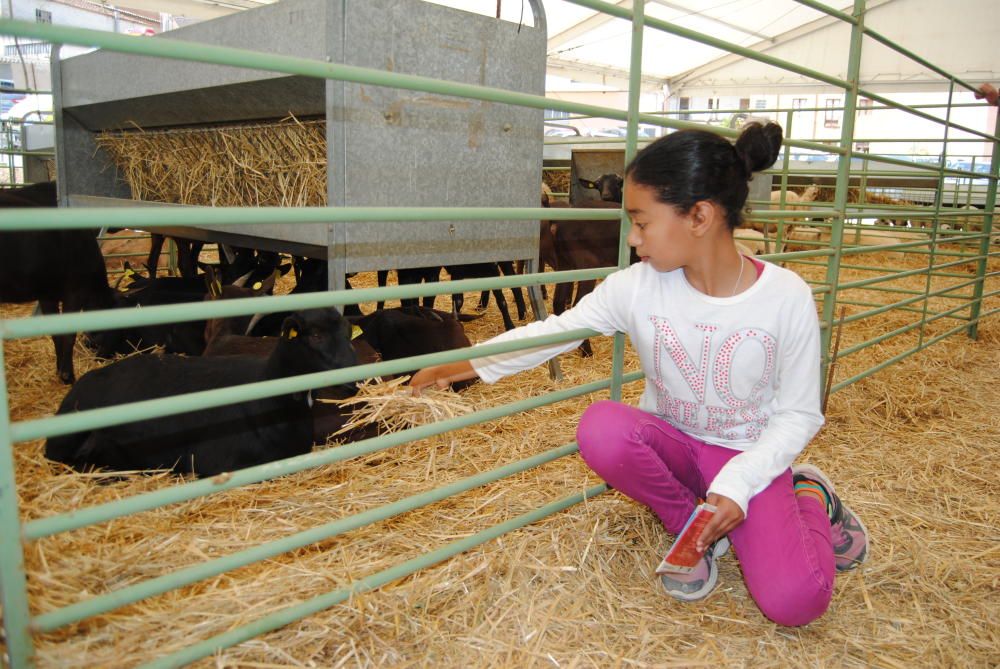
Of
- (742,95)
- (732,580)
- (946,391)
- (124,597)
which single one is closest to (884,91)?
(742,95)

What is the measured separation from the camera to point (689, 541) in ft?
6.09

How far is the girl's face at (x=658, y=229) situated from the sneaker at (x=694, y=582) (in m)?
0.89

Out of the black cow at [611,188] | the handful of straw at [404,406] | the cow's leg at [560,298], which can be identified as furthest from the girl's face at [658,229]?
the black cow at [611,188]

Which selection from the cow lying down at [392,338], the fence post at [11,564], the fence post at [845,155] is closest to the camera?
the fence post at [11,564]

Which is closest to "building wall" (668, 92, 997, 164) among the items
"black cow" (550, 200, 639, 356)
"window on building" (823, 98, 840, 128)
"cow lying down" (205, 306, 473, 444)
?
"window on building" (823, 98, 840, 128)

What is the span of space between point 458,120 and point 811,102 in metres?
21.2

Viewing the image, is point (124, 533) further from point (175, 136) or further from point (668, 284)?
point (175, 136)

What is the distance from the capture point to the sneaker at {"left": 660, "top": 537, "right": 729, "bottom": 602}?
2.08 metres

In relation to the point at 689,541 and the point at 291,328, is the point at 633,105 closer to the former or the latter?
the point at 689,541

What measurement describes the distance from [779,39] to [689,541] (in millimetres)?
17084

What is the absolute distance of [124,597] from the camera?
1487 mm

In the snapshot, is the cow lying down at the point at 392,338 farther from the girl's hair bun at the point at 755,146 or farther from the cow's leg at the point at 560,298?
the girl's hair bun at the point at 755,146

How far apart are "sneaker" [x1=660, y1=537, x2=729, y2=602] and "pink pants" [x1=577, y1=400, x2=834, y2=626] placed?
100 mm

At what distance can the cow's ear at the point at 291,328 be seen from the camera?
297 centimetres
